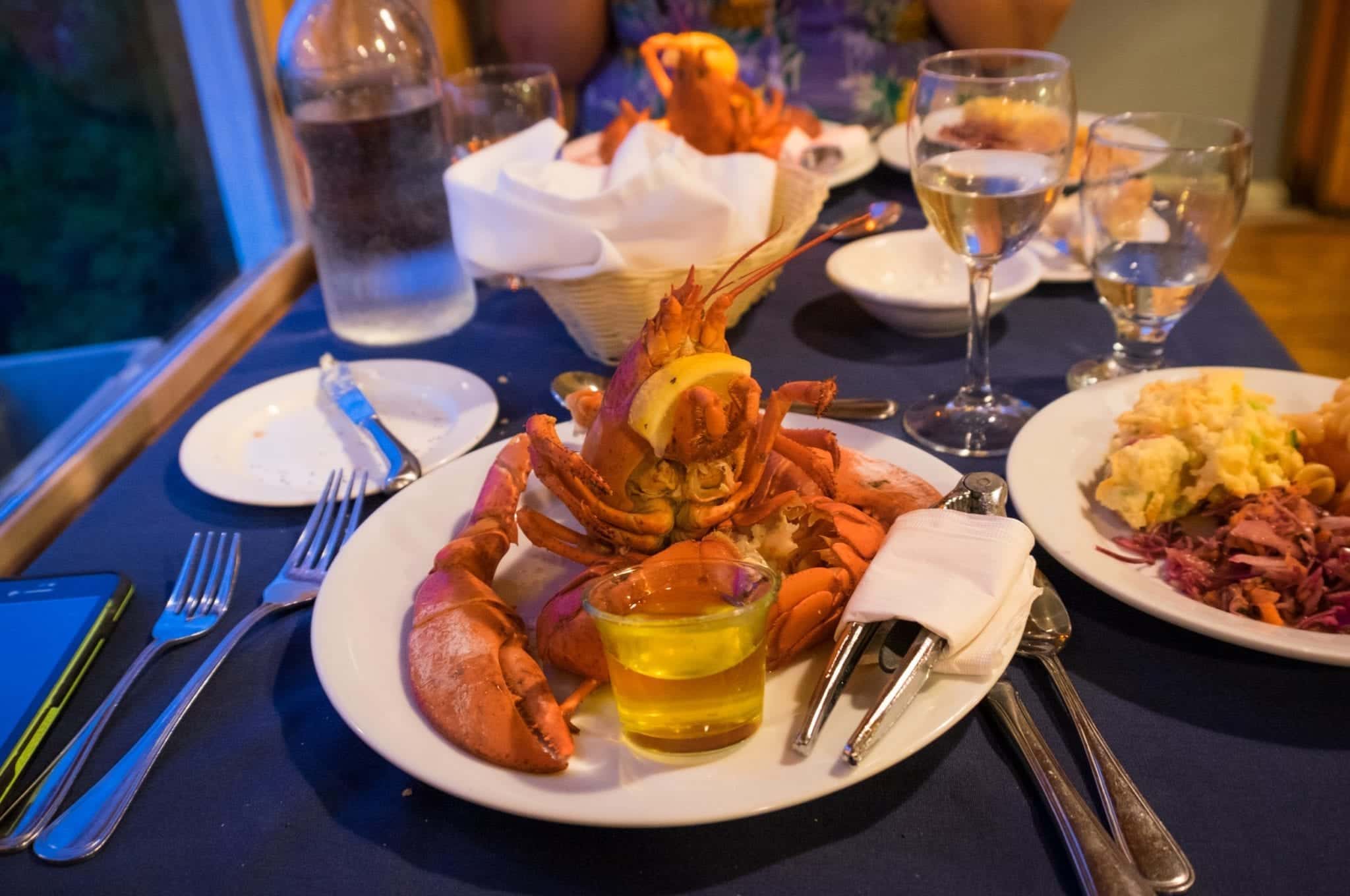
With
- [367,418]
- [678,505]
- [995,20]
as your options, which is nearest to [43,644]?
[367,418]

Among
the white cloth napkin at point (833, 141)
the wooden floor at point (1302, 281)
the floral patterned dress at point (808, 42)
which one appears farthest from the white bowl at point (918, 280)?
the wooden floor at point (1302, 281)

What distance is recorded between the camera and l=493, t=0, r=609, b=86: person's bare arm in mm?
2715

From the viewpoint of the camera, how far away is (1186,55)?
Result: 3717mm

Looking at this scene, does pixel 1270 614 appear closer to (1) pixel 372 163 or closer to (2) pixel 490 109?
(1) pixel 372 163

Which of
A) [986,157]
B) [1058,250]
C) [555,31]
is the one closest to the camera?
[986,157]

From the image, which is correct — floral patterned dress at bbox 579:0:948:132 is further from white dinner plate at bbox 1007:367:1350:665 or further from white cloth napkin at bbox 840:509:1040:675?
white cloth napkin at bbox 840:509:1040:675

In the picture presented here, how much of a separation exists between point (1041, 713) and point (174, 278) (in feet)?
5.71

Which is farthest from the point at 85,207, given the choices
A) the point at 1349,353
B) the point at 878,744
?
the point at 1349,353

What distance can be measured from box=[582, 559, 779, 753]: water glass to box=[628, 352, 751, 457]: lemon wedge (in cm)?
19

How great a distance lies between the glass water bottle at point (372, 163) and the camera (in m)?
1.42

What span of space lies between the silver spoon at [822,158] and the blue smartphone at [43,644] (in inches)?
56.9

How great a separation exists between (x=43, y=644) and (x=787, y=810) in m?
0.66

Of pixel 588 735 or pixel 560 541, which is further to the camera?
pixel 560 541

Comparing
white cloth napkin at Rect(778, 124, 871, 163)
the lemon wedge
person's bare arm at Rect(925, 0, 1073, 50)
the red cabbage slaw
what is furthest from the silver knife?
person's bare arm at Rect(925, 0, 1073, 50)
